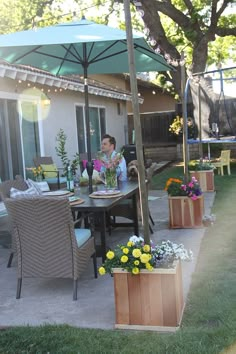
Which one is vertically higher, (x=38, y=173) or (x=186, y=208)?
(x=38, y=173)

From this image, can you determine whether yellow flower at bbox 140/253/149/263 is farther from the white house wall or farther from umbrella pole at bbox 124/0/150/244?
the white house wall

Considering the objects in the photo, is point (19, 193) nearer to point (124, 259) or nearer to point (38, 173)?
point (124, 259)

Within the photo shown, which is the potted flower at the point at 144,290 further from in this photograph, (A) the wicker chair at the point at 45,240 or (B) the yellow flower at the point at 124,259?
(A) the wicker chair at the point at 45,240

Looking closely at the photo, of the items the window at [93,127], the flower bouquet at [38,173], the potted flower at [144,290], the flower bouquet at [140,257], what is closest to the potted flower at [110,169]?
the flower bouquet at [140,257]

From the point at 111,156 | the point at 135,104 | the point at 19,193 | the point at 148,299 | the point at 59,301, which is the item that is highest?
the point at 135,104

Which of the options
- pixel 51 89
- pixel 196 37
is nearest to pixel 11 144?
pixel 51 89

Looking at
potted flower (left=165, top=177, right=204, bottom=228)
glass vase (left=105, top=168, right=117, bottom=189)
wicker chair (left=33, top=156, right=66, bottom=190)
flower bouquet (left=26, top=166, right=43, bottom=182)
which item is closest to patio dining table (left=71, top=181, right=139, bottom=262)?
glass vase (left=105, top=168, right=117, bottom=189)

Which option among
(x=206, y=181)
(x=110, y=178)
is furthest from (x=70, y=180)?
(x=206, y=181)

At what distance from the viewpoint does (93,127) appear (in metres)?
12.9

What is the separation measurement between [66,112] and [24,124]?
2.32 metres

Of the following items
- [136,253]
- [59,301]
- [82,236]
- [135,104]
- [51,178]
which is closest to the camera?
[136,253]

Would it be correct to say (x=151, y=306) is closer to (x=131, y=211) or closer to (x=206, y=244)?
(x=206, y=244)

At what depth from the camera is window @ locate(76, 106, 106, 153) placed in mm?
11727

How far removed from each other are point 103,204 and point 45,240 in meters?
0.74
